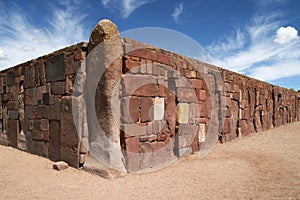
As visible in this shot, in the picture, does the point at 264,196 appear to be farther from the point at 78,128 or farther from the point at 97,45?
the point at 97,45

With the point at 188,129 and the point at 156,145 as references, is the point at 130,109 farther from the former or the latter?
the point at 188,129

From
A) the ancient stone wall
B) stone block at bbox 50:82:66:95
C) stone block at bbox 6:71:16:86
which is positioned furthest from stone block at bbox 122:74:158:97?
stone block at bbox 6:71:16:86

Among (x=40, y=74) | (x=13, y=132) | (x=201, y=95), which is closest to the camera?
(x=40, y=74)

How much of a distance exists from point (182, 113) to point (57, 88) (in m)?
2.81

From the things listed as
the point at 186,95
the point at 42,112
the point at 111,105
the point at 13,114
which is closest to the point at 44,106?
the point at 42,112

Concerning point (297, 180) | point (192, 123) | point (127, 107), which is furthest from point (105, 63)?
point (297, 180)

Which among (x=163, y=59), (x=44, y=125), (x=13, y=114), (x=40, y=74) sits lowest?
(x=44, y=125)

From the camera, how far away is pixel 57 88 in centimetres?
491

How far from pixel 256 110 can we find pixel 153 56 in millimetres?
6466

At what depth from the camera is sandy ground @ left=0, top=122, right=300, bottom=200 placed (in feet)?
10.2

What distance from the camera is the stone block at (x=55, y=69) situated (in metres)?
4.78

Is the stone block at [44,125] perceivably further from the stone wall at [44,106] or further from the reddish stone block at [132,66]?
the reddish stone block at [132,66]

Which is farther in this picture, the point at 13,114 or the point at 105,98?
the point at 13,114

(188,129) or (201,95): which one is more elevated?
(201,95)
